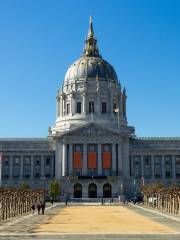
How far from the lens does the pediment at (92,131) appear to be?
163 m

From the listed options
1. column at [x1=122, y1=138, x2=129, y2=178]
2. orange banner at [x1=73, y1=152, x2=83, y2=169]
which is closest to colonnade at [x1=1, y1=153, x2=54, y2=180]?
orange banner at [x1=73, y1=152, x2=83, y2=169]

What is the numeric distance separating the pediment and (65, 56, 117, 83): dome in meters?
30.5

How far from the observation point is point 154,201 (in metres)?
107

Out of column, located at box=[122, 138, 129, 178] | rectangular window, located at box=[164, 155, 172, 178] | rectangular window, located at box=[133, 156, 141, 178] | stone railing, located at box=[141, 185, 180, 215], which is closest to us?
stone railing, located at box=[141, 185, 180, 215]

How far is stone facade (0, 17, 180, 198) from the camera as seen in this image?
158375mm

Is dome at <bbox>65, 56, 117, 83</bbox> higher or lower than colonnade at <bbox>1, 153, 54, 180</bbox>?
higher

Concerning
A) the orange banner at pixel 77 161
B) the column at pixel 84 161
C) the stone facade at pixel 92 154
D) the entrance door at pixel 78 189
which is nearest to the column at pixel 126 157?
the stone facade at pixel 92 154

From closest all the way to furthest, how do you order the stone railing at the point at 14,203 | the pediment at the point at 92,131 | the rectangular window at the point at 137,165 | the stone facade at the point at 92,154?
the stone railing at the point at 14,203 < the stone facade at the point at 92,154 < the pediment at the point at 92,131 < the rectangular window at the point at 137,165

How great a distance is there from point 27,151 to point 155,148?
45.0 meters

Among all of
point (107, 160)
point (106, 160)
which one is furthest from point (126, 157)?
point (106, 160)

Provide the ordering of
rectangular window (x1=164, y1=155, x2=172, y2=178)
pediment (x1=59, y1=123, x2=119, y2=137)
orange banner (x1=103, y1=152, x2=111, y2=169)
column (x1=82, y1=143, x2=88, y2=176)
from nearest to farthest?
column (x1=82, y1=143, x2=88, y2=176), orange banner (x1=103, y1=152, x2=111, y2=169), pediment (x1=59, y1=123, x2=119, y2=137), rectangular window (x1=164, y1=155, x2=172, y2=178)

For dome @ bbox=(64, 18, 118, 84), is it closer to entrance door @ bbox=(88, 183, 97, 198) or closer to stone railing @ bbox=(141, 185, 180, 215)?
entrance door @ bbox=(88, 183, 97, 198)

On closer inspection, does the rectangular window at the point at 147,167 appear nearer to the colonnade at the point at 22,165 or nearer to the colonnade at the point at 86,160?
the colonnade at the point at 86,160

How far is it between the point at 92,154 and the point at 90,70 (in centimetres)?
4171
